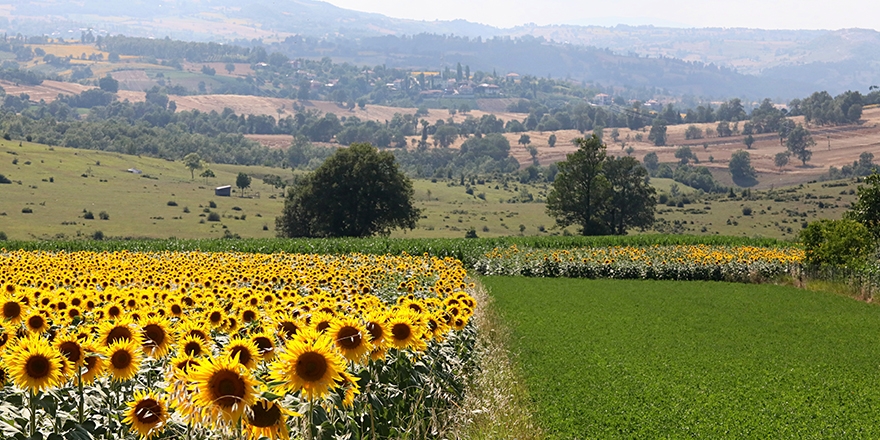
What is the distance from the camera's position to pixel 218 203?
5517 inches

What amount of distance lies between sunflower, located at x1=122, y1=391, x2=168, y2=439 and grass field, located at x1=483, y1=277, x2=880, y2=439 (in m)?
7.46

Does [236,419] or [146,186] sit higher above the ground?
[236,419]

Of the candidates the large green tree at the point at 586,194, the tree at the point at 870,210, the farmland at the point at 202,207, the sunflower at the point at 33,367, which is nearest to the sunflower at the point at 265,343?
the sunflower at the point at 33,367

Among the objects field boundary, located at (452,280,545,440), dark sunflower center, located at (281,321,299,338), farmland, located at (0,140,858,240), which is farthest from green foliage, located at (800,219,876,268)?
farmland, located at (0,140,858,240)

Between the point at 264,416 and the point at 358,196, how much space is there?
75512mm

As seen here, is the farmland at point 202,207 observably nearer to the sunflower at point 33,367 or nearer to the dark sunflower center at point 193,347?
the dark sunflower center at point 193,347

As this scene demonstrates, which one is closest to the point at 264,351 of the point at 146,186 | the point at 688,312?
the point at 688,312

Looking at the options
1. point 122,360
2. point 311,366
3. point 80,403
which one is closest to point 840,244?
point 122,360

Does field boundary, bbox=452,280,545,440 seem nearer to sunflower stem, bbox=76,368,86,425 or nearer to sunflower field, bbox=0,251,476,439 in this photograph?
sunflower field, bbox=0,251,476,439

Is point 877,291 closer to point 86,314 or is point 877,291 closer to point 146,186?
point 86,314

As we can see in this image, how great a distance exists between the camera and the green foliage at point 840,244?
131ft

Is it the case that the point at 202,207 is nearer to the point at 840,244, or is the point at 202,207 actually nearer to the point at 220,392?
the point at 840,244

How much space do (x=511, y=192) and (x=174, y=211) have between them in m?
82.5

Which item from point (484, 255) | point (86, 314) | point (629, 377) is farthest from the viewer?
point (484, 255)
